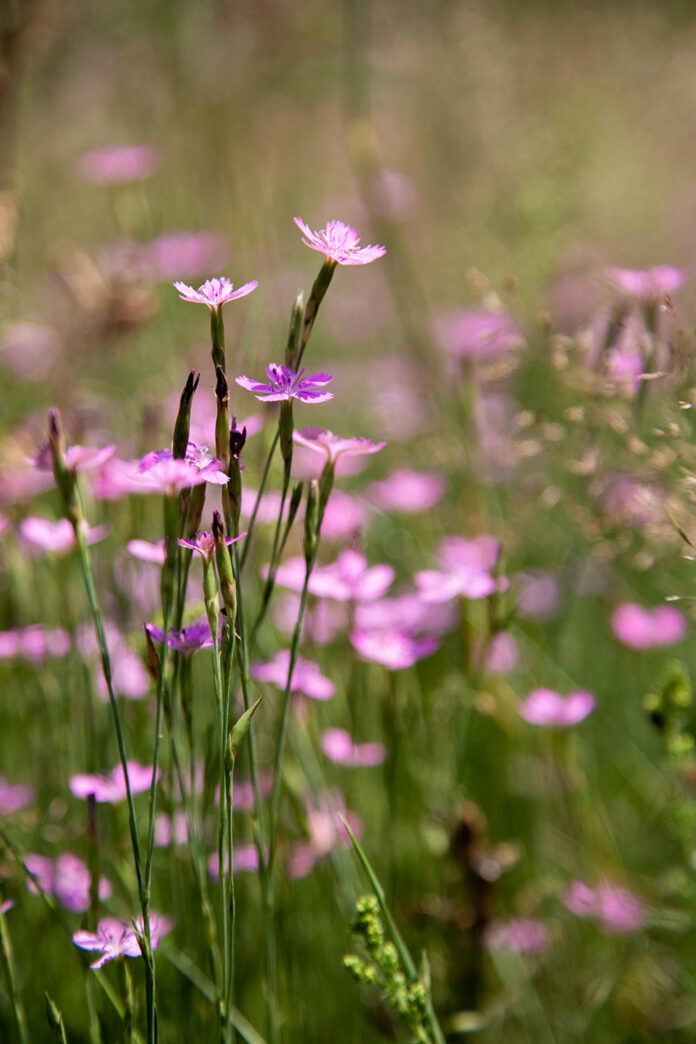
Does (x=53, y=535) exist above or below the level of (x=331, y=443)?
below

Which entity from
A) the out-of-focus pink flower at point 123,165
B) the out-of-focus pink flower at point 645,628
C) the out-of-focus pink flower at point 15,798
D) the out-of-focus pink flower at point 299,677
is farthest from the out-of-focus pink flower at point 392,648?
the out-of-focus pink flower at point 123,165

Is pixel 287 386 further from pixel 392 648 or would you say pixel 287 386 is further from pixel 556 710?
pixel 556 710

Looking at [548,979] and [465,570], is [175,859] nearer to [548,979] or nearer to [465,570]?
[465,570]

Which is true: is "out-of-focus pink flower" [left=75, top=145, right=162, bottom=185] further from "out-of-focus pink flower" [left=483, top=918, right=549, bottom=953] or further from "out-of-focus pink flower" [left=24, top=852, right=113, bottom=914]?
"out-of-focus pink flower" [left=483, top=918, right=549, bottom=953]

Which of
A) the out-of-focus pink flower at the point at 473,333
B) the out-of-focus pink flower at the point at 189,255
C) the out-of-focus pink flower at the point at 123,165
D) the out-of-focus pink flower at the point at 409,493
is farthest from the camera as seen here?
the out-of-focus pink flower at the point at 189,255

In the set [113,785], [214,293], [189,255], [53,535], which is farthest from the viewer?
[189,255]

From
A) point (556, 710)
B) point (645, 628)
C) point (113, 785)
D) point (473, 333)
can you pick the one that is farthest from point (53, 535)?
point (473, 333)

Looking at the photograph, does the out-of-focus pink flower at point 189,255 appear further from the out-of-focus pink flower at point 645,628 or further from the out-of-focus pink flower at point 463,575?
the out-of-focus pink flower at point 645,628

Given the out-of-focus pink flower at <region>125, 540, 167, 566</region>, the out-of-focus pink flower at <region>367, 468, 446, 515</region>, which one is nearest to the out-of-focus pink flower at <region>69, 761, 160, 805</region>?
the out-of-focus pink flower at <region>125, 540, 167, 566</region>
